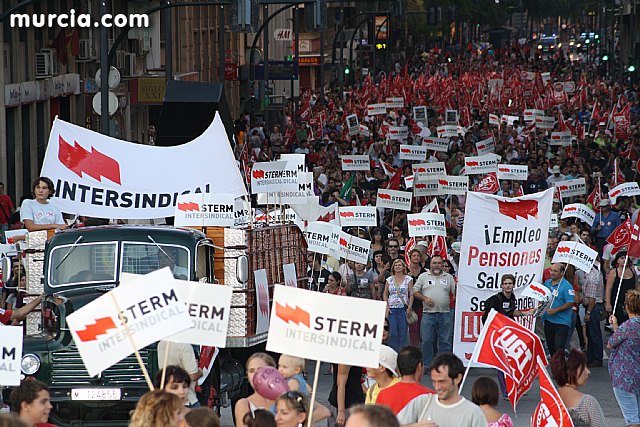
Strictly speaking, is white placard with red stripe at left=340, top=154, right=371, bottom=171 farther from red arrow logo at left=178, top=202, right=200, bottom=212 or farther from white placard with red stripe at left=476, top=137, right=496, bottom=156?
red arrow logo at left=178, top=202, right=200, bottom=212

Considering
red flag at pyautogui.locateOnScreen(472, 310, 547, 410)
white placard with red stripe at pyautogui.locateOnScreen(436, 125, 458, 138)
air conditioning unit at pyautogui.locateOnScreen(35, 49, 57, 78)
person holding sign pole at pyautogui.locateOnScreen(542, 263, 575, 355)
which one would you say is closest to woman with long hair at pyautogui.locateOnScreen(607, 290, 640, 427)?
red flag at pyautogui.locateOnScreen(472, 310, 547, 410)

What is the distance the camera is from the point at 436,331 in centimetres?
1898

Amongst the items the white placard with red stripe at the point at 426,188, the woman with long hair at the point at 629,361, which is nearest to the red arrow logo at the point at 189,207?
the woman with long hair at the point at 629,361

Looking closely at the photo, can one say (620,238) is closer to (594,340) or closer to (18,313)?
(594,340)

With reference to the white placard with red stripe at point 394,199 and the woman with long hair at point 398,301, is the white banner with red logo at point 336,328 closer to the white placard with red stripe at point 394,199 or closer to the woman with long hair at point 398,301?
the woman with long hair at point 398,301

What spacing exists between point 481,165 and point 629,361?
16.0 metres

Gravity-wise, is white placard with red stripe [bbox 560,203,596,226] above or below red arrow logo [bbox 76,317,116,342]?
below

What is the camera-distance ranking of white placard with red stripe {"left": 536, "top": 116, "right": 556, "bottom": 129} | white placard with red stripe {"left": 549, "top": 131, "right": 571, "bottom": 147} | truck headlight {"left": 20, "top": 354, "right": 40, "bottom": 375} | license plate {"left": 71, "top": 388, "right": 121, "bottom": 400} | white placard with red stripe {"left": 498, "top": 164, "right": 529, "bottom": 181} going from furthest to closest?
white placard with red stripe {"left": 536, "top": 116, "right": 556, "bottom": 129}
white placard with red stripe {"left": 549, "top": 131, "right": 571, "bottom": 147}
white placard with red stripe {"left": 498, "top": 164, "right": 529, "bottom": 181}
license plate {"left": 71, "top": 388, "right": 121, "bottom": 400}
truck headlight {"left": 20, "top": 354, "right": 40, "bottom": 375}

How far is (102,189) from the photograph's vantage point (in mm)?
17406

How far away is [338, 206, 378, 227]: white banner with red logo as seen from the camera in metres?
22.9

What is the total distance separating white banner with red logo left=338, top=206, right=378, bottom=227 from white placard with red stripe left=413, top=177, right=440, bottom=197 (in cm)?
496

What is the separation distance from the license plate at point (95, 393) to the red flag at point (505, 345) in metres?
3.82

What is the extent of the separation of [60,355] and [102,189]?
3390 mm

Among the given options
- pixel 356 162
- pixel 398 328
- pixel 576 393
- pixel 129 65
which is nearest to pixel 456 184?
pixel 356 162
